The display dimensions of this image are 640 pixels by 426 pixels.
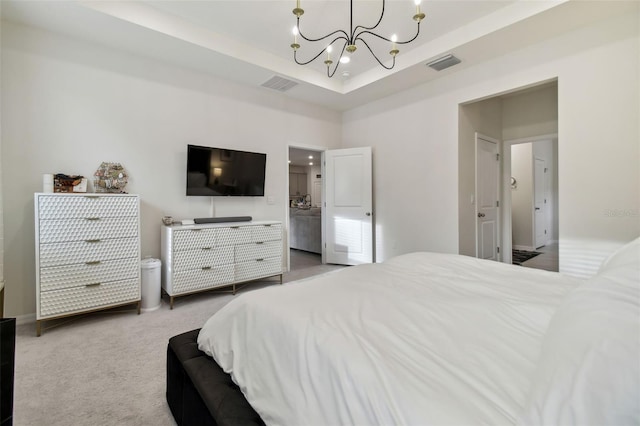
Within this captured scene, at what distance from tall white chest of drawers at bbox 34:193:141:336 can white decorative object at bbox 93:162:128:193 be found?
1.15 ft

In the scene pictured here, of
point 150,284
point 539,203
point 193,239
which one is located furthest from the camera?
point 539,203

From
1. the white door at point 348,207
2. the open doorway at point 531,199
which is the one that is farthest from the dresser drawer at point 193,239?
the open doorway at point 531,199

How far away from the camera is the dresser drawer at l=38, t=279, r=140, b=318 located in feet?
7.92

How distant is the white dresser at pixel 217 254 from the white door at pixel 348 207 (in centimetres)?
146

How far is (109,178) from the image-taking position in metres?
2.94

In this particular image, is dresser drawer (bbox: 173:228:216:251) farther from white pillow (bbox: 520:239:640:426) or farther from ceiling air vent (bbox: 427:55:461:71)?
ceiling air vent (bbox: 427:55:461:71)

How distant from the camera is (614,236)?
2.69 metres

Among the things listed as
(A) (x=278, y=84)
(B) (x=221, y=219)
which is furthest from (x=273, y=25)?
(B) (x=221, y=219)

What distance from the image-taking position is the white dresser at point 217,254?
9.94 feet

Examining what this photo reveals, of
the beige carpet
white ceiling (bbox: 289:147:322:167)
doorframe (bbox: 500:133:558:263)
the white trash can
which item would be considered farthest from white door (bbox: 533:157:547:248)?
the white trash can

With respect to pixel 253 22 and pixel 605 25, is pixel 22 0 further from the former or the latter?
pixel 605 25

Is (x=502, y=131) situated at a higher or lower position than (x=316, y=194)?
higher

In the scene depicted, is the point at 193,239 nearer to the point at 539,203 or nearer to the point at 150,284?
the point at 150,284

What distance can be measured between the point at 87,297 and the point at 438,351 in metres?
3.01
